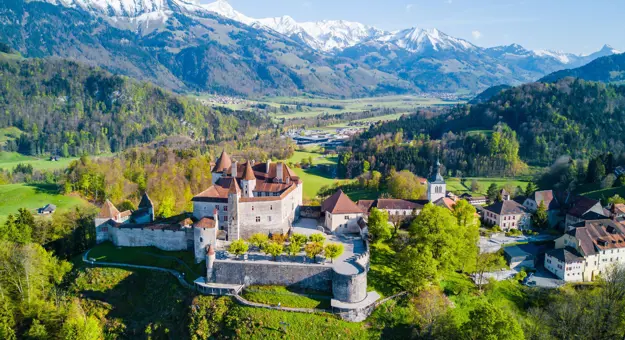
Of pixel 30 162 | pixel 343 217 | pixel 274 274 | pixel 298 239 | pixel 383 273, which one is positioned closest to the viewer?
pixel 274 274

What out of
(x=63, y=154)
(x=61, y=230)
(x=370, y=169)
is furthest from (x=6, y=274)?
(x=63, y=154)

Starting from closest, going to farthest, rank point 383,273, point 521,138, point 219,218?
point 383,273, point 219,218, point 521,138

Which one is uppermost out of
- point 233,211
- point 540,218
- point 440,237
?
point 233,211

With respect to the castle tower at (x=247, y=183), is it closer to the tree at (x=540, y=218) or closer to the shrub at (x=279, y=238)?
the shrub at (x=279, y=238)

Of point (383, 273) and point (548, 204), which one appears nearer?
point (383, 273)

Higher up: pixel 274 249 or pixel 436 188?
pixel 436 188

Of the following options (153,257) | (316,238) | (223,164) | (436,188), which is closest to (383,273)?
(316,238)

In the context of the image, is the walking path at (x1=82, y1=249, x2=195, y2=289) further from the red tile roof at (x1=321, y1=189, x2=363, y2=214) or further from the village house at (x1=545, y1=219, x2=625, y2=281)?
the village house at (x1=545, y1=219, x2=625, y2=281)

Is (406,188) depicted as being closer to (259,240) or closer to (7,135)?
(259,240)
